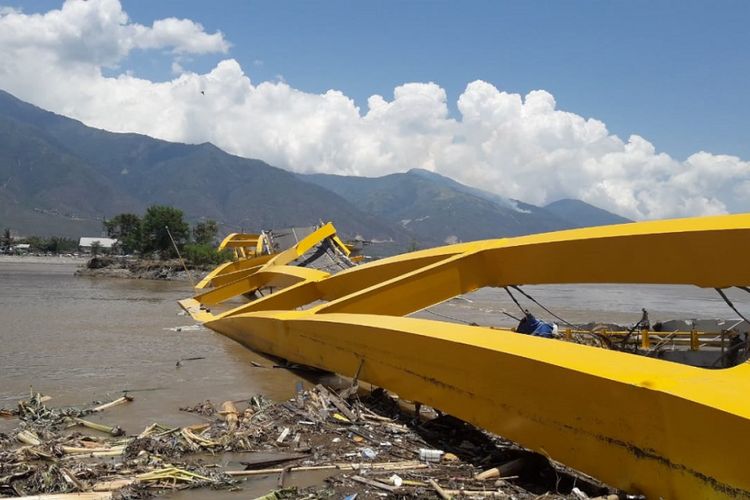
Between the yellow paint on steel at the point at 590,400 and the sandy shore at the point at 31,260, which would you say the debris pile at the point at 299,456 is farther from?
the sandy shore at the point at 31,260

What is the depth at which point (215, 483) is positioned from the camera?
4.22 m

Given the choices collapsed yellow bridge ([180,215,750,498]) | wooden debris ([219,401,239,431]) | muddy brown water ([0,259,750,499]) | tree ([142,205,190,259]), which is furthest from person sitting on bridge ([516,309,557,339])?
tree ([142,205,190,259])

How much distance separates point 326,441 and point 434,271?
3.00 metres

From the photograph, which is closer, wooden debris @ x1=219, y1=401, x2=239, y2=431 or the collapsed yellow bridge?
the collapsed yellow bridge

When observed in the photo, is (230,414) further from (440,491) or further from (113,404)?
(440,491)

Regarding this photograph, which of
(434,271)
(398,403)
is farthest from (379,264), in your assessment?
(398,403)

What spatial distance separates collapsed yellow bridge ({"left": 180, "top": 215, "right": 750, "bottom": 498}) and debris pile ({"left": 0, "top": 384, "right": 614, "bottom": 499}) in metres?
0.26

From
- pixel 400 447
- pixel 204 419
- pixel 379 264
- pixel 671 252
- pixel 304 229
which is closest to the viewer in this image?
pixel 400 447

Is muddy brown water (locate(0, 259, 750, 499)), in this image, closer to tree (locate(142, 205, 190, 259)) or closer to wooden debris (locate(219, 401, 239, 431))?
wooden debris (locate(219, 401, 239, 431))

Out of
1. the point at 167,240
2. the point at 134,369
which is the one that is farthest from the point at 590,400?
the point at 167,240

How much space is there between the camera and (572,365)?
3805 mm

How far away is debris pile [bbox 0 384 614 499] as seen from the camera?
3996 millimetres

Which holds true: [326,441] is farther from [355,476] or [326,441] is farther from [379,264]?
[379,264]

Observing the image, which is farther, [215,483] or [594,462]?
[215,483]
